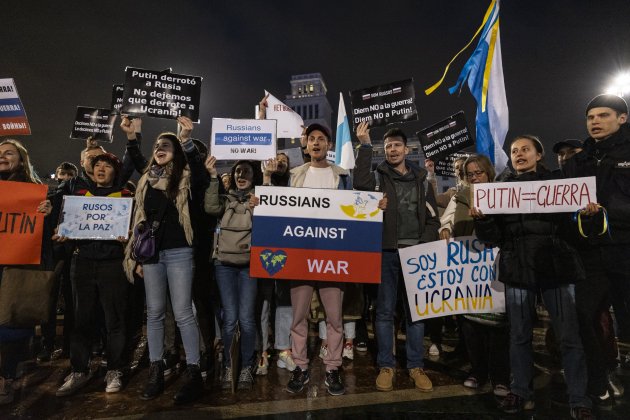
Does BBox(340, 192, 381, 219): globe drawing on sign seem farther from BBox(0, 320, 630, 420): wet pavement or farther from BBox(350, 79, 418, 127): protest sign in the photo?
BBox(350, 79, 418, 127): protest sign

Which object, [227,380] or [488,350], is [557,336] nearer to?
[488,350]

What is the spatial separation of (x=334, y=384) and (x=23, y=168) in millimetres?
4395

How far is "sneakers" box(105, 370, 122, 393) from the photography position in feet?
12.7

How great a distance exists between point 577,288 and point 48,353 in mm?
6472

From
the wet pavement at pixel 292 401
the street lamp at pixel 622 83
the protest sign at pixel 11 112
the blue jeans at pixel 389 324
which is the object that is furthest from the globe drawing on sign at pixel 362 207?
the street lamp at pixel 622 83

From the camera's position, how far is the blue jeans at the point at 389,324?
13.1ft

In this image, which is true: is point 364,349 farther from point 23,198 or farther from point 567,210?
point 23,198

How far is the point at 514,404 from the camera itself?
3365 millimetres

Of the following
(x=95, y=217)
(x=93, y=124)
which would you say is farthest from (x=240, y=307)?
(x=93, y=124)

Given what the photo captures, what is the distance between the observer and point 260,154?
467 centimetres

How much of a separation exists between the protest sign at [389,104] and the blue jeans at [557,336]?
11.1 feet

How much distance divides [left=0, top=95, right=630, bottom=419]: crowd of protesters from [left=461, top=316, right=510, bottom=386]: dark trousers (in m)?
0.01

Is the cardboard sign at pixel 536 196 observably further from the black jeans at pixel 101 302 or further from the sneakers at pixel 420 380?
the black jeans at pixel 101 302

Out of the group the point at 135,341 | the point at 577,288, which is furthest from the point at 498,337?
the point at 135,341
